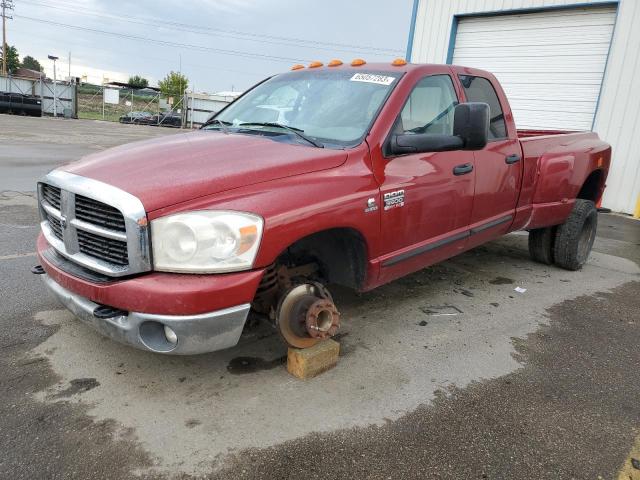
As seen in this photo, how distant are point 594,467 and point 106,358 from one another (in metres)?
2.68

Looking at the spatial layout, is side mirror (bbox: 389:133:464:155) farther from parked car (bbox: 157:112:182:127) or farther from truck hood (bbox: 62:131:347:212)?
parked car (bbox: 157:112:182:127)

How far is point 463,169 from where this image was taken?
3691 millimetres

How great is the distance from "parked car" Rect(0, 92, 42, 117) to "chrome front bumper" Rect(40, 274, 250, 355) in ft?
102

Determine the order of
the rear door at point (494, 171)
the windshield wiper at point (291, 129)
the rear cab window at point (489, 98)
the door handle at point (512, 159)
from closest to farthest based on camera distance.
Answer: the windshield wiper at point (291, 129)
the rear door at point (494, 171)
the rear cab window at point (489, 98)
the door handle at point (512, 159)

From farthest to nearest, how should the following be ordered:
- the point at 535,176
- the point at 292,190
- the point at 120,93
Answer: the point at 120,93
the point at 535,176
the point at 292,190

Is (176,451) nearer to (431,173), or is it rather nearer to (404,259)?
(404,259)

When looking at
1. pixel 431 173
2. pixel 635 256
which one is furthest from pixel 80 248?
pixel 635 256

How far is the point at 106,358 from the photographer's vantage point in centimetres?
306

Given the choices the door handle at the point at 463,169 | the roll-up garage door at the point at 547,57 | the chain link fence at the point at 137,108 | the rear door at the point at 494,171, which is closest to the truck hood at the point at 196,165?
the door handle at the point at 463,169

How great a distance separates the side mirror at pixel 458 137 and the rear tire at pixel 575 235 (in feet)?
8.16

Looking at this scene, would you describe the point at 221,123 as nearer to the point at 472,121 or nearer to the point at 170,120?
the point at 472,121

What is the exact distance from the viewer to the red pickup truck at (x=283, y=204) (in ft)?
7.66

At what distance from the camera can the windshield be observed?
10.5 feet

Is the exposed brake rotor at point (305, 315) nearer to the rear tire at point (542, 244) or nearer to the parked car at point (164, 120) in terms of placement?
the rear tire at point (542, 244)
